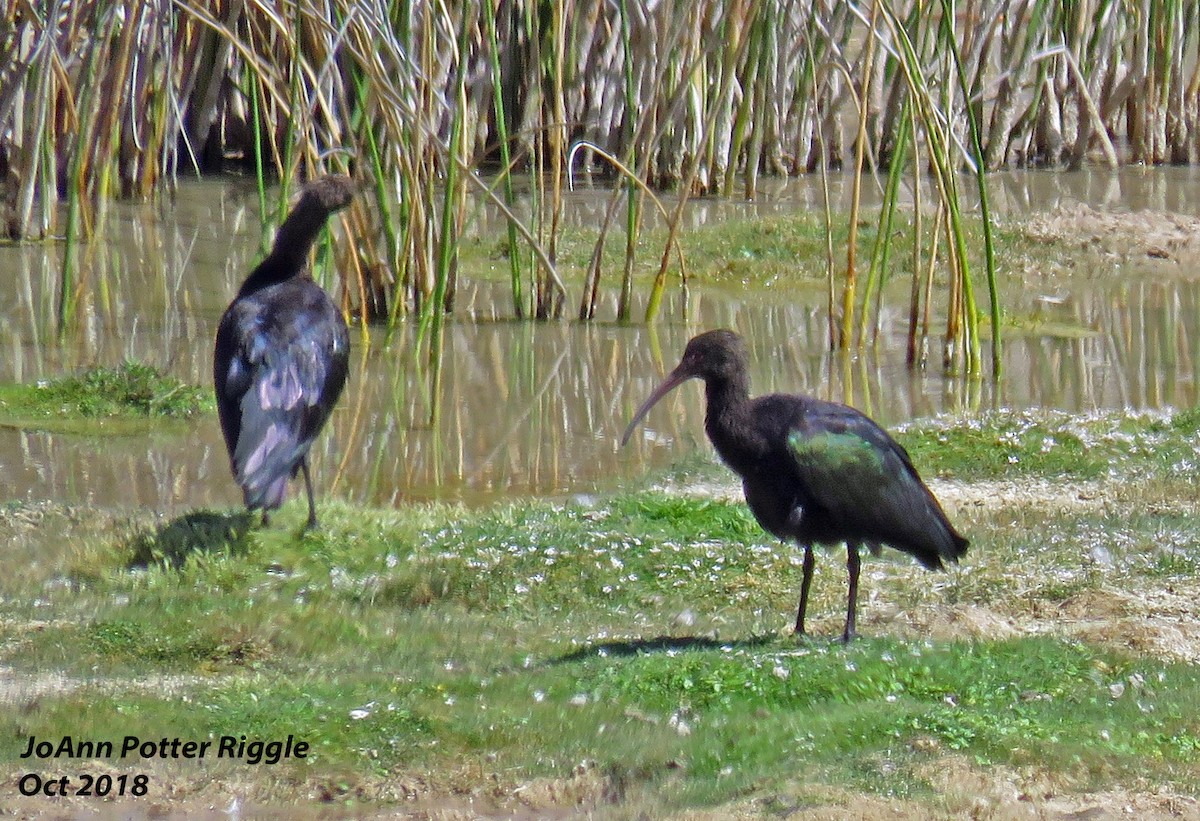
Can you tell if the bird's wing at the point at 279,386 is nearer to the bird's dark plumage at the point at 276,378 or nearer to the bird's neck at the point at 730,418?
the bird's dark plumage at the point at 276,378

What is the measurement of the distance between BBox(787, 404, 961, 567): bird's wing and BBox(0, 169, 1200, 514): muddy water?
121 inches

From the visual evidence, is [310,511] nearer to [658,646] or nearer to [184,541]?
[184,541]

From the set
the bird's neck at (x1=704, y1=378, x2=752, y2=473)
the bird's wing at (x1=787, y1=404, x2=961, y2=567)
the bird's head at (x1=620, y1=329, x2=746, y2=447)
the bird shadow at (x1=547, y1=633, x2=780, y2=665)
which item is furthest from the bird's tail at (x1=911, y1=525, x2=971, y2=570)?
the bird's head at (x1=620, y1=329, x2=746, y2=447)

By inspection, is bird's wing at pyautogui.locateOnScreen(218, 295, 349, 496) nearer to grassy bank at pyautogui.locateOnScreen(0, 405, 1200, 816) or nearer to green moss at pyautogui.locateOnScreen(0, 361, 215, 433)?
grassy bank at pyautogui.locateOnScreen(0, 405, 1200, 816)

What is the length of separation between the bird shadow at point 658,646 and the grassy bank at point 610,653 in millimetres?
23

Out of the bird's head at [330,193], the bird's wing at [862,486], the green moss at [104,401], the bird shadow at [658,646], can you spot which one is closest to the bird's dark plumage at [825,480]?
the bird's wing at [862,486]

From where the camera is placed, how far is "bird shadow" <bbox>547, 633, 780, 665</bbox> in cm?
640

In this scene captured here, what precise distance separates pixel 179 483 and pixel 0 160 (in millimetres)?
8743

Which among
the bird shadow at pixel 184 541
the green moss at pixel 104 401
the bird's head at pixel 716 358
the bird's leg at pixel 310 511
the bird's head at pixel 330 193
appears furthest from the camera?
the green moss at pixel 104 401

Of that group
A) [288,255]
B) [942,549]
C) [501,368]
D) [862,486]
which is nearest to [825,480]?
[862,486]

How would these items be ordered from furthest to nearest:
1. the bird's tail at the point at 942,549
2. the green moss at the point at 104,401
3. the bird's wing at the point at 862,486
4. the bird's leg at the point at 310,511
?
the green moss at the point at 104,401, the bird's leg at the point at 310,511, the bird's tail at the point at 942,549, the bird's wing at the point at 862,486

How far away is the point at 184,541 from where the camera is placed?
7559mm

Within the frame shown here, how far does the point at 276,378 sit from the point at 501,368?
4327 millimetres

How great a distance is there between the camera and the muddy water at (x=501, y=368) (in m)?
9.73
